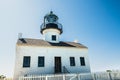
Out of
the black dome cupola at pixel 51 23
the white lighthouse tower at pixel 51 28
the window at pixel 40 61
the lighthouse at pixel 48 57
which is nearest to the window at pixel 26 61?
the lighthouse at pixel 48 57

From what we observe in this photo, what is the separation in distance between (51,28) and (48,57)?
548 centimetres

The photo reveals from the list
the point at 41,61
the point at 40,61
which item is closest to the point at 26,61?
the point at 40,61

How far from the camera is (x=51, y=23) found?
17297 mm

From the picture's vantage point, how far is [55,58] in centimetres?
1388

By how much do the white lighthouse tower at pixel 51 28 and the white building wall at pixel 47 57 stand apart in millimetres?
2923

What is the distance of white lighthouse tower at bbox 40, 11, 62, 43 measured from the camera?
16688 millimetres

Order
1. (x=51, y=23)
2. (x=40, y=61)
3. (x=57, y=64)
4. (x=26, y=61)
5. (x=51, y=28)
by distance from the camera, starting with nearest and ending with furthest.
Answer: (x=26, y=61) → (x=40, y=61) → (x=57, y=64) → (x=51, y=28) → (x=51, y=23)

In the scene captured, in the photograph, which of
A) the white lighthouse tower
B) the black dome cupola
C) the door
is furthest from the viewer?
the black dome cupola

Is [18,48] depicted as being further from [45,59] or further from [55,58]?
[55,58]

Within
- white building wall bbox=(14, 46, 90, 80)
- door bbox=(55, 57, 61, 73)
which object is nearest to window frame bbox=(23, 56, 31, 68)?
white building wall bbox=(14, 46, 90, 80)

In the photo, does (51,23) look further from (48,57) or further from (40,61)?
(40,61)

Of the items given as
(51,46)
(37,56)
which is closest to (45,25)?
(51,46)

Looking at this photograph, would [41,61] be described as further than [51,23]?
No

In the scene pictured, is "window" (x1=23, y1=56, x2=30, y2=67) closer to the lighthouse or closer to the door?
the lighthouse
